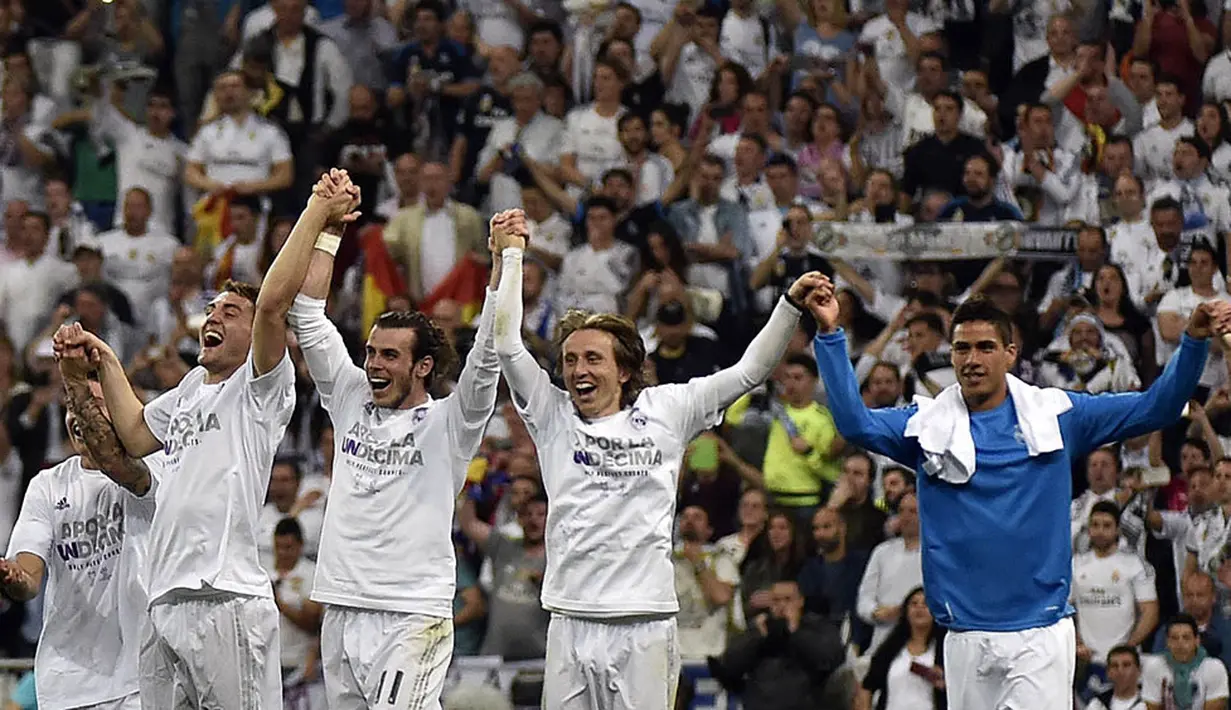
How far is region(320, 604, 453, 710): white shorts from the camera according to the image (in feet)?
33.6

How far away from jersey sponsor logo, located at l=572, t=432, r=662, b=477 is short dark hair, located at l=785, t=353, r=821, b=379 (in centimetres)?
596

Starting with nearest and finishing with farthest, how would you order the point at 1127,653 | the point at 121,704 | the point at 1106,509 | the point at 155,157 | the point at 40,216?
the point at 121,704 → the point at 1127,653 → the point at 1106,509 → the point at 40,216 → the point at 155,157

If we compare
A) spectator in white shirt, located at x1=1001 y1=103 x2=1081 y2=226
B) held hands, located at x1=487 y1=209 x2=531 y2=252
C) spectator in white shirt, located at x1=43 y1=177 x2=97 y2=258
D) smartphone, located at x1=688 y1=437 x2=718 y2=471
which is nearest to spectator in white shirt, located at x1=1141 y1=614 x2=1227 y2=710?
smartphone, located at x1=688 y1=437 x2=718 y2=471

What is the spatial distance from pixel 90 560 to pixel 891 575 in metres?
5.93

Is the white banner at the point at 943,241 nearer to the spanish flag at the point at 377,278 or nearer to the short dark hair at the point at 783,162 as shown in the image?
the short dark hair at the point at 783,162

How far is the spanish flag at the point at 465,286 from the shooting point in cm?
1805

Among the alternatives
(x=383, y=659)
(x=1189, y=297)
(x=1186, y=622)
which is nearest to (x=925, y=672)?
(x=1186, y=622)

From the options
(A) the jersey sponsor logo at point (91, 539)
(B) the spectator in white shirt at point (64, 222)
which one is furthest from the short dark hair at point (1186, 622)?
(B) the spectator in white shirt at point (64, 222)

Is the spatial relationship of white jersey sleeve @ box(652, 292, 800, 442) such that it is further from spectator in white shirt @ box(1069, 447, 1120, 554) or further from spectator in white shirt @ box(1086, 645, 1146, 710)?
spectator in white shirt @ box(1069, 447, 1120, 554)

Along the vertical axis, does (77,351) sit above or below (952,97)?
below

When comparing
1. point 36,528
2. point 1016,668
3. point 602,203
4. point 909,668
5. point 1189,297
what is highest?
point 602,203

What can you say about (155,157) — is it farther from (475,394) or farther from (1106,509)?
(475,394)

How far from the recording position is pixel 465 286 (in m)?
18.1

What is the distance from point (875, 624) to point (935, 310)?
2.80 m
